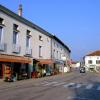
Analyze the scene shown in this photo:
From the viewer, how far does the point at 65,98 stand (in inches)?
648

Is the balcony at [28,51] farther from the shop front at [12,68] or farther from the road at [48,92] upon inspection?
the road at [48,92]

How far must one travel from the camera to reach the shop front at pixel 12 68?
32.8 meters

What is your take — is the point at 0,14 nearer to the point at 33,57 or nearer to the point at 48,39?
the point at 33,57

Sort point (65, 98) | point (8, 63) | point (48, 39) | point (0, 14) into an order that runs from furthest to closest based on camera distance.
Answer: point (48, 39), point (8, 63), point (0, 14), point (65, 98)

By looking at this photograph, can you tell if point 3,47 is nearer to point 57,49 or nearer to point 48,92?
point 48,92

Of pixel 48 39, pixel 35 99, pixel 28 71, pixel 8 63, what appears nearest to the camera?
pixel 35 99

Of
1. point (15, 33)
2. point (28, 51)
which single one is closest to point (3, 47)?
point (15, 33)

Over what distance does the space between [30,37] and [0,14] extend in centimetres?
1140

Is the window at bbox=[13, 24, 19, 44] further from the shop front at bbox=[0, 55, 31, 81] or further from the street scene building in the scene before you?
the shop front at bbox=[0, 55, 31, 81]

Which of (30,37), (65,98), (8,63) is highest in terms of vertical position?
(30,37)

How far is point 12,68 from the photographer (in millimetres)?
36000

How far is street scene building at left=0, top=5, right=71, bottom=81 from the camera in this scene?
109 feet

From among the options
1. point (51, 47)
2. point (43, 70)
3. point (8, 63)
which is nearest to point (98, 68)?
point (51, 47)

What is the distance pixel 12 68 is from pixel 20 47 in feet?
12.0
